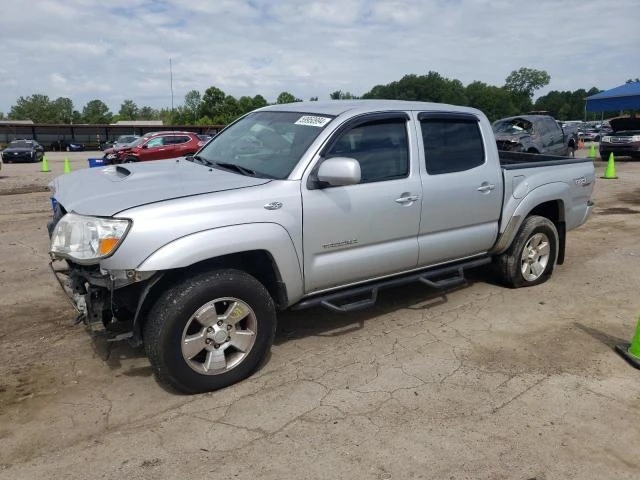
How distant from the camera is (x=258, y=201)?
3551 mm

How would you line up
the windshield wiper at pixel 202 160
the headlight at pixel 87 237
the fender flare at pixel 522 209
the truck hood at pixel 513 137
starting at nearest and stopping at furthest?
the headlight at pixel 87 237, the windshield wiper at pixel 202 160, the fender flare at pixel 522 209, the truck hood at pixel 513 137

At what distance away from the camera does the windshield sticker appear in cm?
405

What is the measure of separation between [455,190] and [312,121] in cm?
139

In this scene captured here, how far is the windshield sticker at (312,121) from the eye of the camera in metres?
4.05

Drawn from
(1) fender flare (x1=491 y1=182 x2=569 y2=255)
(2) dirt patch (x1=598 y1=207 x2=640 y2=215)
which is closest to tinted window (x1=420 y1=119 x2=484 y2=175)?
(1) fender flare (x1=491 y1=182 x2=569 y2=255)

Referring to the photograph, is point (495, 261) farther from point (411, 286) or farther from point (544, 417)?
point (544, 417)

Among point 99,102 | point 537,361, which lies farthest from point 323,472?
point 99,102

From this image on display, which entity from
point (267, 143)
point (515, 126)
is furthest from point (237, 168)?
point (515, 126)

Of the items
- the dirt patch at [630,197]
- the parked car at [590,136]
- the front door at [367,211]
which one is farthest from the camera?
the parked car at [590,136]

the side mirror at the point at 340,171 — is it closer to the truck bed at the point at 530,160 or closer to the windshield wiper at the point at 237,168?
the windshield wiper at the point at 237,168

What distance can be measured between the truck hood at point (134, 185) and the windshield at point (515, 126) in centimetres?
1316

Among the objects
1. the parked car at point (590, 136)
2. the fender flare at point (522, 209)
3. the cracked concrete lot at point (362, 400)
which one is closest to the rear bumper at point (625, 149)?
the fender flare at point (522, 209)

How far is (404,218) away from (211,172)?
1.54 metres

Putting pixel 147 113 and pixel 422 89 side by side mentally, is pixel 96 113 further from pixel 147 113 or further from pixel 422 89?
pixel 422 89
